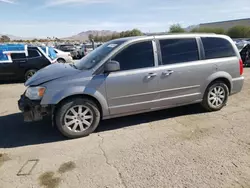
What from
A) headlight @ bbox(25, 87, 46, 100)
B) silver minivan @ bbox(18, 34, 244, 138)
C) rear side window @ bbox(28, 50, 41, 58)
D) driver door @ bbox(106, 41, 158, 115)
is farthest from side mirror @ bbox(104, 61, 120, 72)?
rear side window @ bbox(28, 50, 41, 58)

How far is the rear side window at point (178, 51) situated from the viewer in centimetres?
454

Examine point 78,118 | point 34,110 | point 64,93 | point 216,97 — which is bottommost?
point 216,97

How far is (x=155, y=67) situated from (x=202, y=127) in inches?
59.1

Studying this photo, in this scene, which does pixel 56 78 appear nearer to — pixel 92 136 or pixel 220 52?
pixel 92 136

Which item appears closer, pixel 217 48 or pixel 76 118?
pixel 76 118

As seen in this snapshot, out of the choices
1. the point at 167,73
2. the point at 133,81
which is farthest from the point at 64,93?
the point at 167,73

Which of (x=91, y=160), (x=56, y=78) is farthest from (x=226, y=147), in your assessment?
(x=56, y=78)

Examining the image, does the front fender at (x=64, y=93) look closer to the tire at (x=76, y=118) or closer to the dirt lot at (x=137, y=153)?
the tire at (x=76, y=118)

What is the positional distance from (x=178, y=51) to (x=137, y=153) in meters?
2.34

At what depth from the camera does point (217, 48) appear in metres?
5.08

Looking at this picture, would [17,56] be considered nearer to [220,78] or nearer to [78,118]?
[78,118]

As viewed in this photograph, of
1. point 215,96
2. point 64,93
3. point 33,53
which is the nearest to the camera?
point 64,93

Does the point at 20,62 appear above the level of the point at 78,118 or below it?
above

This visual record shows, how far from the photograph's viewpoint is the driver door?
4.18 metres
